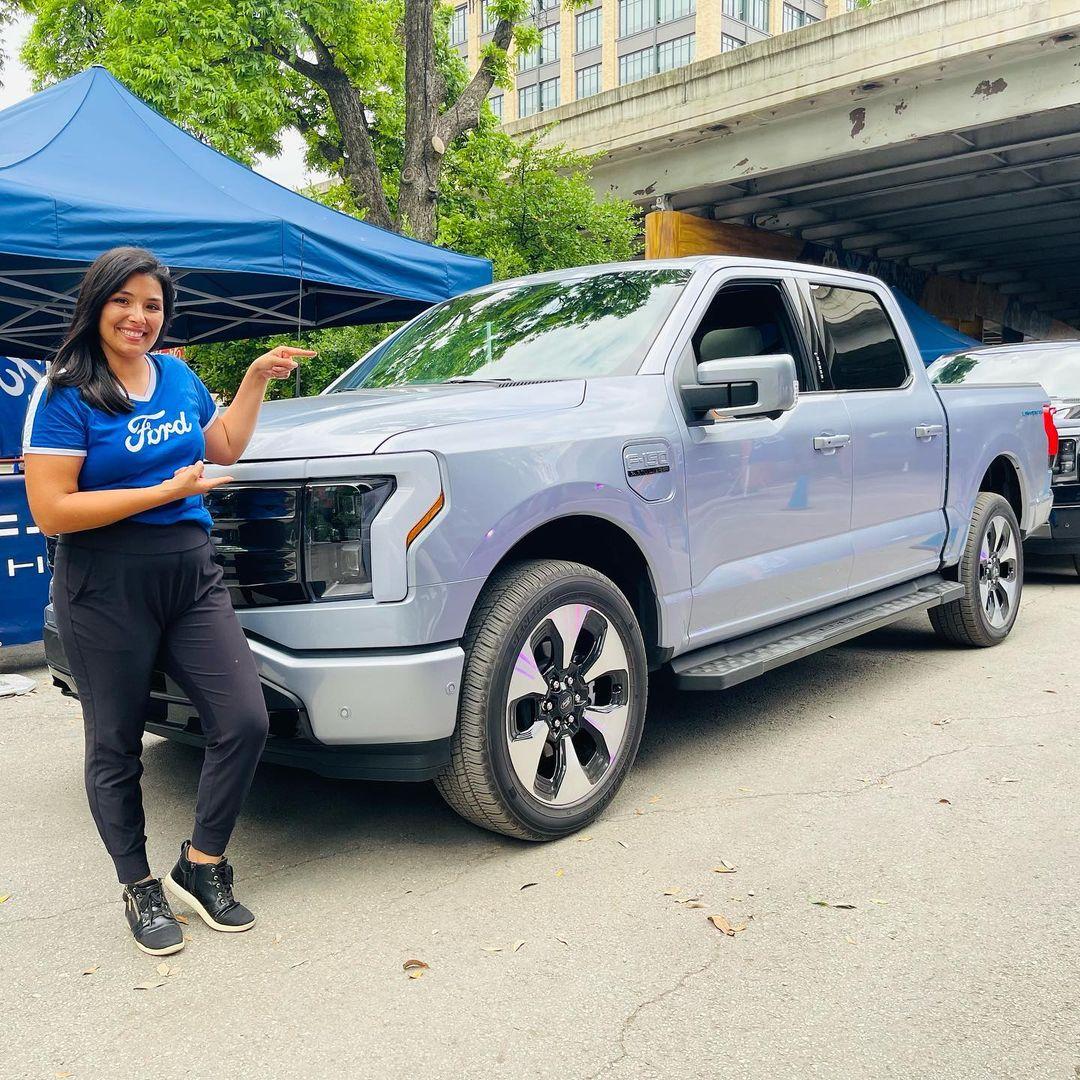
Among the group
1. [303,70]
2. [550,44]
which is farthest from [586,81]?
[303,70]

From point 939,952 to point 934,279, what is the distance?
111 ft

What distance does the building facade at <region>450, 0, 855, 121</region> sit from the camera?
197ft

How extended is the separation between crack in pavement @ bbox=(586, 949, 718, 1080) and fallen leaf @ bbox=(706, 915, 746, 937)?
0.13 m

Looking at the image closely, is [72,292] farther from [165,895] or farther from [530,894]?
[530,894]

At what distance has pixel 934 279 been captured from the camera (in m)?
33.7

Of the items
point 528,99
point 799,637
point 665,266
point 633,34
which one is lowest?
point 799,637

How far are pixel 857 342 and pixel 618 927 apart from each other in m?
3.27

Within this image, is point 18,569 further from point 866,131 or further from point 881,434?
point 866,131

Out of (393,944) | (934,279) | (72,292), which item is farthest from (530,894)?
(934,279)

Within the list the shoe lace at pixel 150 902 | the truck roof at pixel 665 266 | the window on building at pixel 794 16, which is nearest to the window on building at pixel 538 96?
the window on building at pixel 794 16

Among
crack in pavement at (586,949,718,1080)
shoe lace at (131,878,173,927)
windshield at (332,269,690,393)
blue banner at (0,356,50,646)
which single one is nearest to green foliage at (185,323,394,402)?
blue banner at (0,356,50,646)

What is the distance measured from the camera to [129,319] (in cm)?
288

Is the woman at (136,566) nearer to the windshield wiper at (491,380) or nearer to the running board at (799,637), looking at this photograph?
the windshield wiper at (491,380)

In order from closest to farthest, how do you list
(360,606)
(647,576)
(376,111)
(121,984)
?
(121,984) < (360,606) < (647,576) < (376,111)
